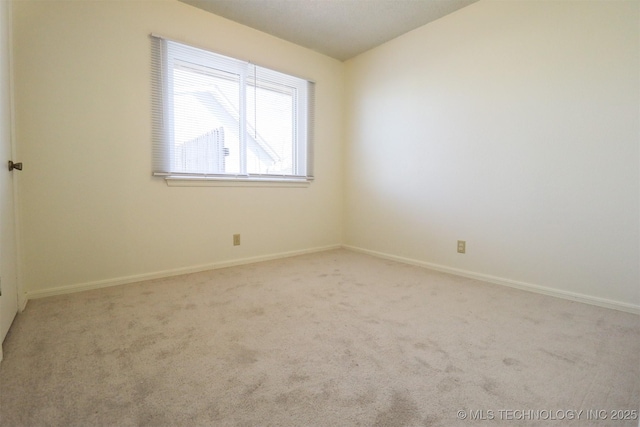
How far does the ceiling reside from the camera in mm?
2631

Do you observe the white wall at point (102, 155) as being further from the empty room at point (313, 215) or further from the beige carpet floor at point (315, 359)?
the beige carpet floor at point (315, 359)

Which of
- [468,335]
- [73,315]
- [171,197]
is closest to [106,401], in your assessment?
[73,315]

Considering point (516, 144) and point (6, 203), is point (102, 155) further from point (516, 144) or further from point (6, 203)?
point (516, 144)

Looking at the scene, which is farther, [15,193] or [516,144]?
[516,144]

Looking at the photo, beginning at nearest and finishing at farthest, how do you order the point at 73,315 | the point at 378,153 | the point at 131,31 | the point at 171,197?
the point at 73,315, the point at 131,31, the point at 171,197, the point at 378,153

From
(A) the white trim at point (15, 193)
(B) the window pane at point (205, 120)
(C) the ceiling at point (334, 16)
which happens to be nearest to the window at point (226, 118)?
(B) the window pane at point (205, 120)

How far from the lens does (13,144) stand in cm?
183

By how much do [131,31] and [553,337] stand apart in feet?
11.6

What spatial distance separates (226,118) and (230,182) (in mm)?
619

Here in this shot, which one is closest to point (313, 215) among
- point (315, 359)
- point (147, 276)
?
point (147, 276)

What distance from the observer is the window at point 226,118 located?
8.48ft

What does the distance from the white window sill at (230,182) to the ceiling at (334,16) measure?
59.8 inches

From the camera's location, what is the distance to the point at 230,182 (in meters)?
2.99

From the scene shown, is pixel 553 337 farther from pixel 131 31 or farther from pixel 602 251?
pixel 131 31
